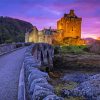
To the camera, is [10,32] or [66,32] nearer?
[10,32]

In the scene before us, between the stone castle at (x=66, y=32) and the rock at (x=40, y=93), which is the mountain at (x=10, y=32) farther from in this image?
the rock at (x=40, y=93)

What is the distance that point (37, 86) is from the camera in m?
5.89

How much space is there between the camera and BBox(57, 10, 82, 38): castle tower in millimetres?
127188

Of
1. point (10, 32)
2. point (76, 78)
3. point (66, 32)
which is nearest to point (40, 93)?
point (76, 78)

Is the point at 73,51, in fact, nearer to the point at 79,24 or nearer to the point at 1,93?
the point at 79,24

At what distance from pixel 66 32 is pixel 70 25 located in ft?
14.2

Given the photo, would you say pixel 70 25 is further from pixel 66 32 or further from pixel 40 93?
pixel 40 93

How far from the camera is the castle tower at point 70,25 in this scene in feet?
417

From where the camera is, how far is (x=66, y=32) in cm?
A: 12675

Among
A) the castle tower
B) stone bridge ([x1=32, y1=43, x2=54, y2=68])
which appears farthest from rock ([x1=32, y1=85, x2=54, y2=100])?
the castle tower

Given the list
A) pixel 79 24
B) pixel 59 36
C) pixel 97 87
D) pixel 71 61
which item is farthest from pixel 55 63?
pixel 97 87

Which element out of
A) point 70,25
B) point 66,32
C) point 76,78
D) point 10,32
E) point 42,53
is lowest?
point 76,78

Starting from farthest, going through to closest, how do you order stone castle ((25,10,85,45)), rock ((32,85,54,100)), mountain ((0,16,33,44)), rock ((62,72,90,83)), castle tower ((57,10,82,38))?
castle tower ((57,10,82,38)), stone castle ((25,10,85,45)), mountain ((0,16,33,44)), rock ((62,72,90,83)), rock ((32,85,54,100))

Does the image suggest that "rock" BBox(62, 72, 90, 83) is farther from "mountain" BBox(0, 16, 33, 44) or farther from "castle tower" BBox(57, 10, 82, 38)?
"castle tower" BBox(57, 10, 82, 38)
